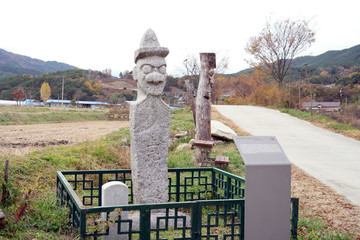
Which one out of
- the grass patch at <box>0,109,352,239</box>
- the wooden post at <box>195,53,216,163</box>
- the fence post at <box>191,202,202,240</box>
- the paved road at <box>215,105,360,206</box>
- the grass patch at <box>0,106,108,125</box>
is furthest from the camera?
the grass patch at <box>0,106,108,125</box>

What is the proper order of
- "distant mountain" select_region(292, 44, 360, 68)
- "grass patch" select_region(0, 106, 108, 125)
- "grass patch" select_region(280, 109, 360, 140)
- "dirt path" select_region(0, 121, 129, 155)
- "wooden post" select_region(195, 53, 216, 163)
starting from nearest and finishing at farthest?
"wooden post" select_region(195, 53, 216, 163), "dirt path" select_region(0, 121, 129, 155), "grass patch" select_region(280, 109, 360, 140), "grass patch" select_region(0, 106, 108, 125), "distant mountain" select_region(292, 44, 360, 68)

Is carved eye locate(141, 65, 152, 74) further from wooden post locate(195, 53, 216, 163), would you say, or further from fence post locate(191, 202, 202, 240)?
wooden post locate(195, 53, 216, 163)

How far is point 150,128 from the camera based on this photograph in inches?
199

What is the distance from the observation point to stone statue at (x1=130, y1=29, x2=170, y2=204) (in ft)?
16.4

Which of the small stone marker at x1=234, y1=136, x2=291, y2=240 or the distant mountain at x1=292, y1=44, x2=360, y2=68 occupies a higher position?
the distant mountain at x1=292, y1=44, x2=360, y2=68

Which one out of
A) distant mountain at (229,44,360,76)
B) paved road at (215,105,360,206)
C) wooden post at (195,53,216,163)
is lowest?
paved road at (215,105,360,206)

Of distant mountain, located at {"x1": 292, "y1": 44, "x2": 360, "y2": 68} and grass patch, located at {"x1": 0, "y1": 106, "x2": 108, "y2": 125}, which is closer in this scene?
grass patch, located at {"x1": 0, "y1": 106, "x2": 108, "y2": 125}

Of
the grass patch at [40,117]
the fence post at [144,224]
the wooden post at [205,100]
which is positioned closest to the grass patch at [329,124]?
the wooden post at [205,100]

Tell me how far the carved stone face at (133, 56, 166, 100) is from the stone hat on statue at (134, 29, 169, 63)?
0.07 meters

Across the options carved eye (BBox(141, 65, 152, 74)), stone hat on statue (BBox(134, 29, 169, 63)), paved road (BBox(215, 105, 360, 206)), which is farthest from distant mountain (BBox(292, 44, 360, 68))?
carved eye (BBox(141, 65, 152, 74))

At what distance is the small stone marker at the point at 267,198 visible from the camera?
3.37 metres

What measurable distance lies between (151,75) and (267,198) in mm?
2600

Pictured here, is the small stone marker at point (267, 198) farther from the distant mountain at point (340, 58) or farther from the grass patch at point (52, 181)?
the distant mountain at point (340, 58)

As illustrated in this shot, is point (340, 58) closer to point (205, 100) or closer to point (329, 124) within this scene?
point (329, 124)
